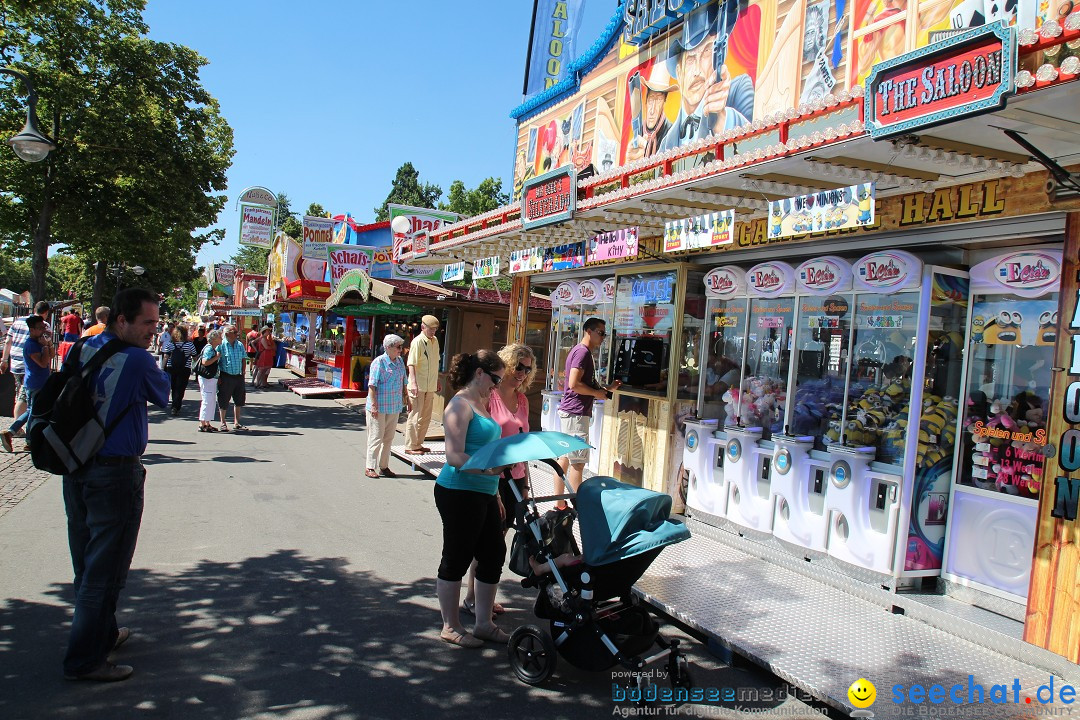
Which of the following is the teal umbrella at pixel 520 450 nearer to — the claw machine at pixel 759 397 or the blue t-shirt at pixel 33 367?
the claw machine at pixel 759 397

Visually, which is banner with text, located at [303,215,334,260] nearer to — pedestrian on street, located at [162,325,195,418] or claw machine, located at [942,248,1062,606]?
pedestrian on street, located at [162,325,195,418]

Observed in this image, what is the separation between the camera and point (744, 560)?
226 inches

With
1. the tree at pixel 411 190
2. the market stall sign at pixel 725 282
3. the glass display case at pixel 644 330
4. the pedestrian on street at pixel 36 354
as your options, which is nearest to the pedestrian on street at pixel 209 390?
the pedestrian on street at pixel 36 354

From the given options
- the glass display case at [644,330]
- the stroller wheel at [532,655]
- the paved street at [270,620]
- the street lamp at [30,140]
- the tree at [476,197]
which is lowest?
the paved street at [270,620]

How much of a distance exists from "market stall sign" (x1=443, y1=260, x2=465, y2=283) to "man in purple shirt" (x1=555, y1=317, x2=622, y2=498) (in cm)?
487

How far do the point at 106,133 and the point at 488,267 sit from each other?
10717 millimetres

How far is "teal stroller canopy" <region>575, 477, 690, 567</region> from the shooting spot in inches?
138

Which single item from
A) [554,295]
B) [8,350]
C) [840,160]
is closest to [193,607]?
[840,160]

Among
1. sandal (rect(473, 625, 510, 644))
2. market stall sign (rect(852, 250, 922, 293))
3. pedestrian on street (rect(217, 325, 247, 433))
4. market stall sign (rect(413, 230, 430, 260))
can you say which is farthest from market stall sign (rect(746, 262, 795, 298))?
pedestrian on street (rect(217, 325, 247, 433))

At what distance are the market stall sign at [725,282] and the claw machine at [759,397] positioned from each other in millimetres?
112

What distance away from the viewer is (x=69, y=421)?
11.1 ft

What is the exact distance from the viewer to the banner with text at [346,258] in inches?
862

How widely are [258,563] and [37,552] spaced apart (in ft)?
5.35

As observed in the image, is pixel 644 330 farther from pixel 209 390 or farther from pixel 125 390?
pixel 209 390
